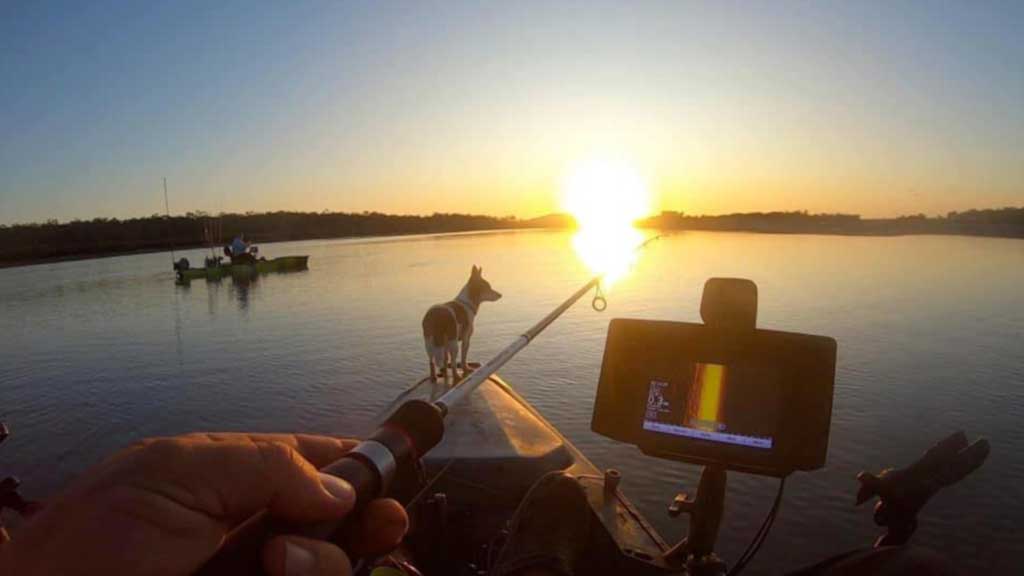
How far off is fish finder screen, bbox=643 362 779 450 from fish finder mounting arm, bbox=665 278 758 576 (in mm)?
200

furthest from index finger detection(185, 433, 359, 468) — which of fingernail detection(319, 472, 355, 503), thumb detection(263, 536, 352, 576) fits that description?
thumb detection(263, 536, 352, 576)

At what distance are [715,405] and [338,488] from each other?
87.6 inches

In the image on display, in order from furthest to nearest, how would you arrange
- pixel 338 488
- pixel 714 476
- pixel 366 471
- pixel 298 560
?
pixel 714 476, pixel 366 471, pixel 338 488, pixel 298 560

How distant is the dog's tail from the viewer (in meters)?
10.9

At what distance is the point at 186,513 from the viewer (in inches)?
40.0

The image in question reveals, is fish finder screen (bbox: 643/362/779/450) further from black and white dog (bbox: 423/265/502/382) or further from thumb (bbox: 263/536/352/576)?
black and white dog (bbox: 423/265/502/382)

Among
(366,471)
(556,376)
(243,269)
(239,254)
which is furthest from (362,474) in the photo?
(239,254)

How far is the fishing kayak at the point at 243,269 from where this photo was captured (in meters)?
41.9

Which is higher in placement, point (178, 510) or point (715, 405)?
point (178, 510)

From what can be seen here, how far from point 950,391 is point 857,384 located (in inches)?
68.9

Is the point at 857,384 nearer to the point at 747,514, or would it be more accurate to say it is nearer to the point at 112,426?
the point at 747,514

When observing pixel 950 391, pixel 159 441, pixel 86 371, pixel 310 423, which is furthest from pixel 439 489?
pixel 86 371

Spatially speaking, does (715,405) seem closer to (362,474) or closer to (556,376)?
(362,474)

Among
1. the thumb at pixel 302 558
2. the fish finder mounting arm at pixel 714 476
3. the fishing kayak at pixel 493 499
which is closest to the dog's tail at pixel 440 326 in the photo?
the fishing kayak at pixel 493 499
